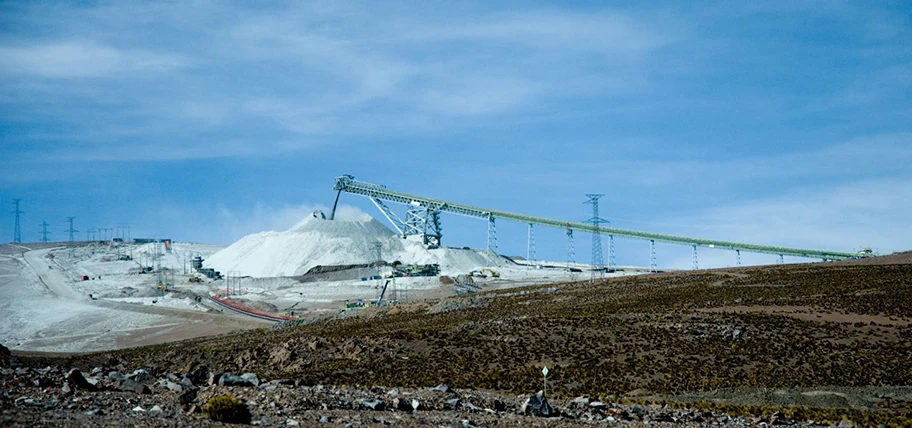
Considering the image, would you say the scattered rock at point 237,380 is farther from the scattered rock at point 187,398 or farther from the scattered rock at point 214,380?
the scattered rock at point 187,398

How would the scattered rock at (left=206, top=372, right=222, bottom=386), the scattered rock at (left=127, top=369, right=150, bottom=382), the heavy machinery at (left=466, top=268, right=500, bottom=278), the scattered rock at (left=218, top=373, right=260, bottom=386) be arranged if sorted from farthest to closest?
the heavy machinery at (left=466, top=268, right=500, bottom=278), the scattered rock at (left=206, top=372, right=222, bottom=386), the scattered rock at (left=127, top=369, right=150, bottom=382), the scattered rock at (left=218, top=373, right=260, bottom=386)

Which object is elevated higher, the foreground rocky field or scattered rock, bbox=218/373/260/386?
scattered rock, bbox=218/373/260/386

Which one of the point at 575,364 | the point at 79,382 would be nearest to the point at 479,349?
the point at 575,364

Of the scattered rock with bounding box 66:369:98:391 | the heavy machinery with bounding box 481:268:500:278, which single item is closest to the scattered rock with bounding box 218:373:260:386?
the scattered rock with bounding box 66:369:98:391

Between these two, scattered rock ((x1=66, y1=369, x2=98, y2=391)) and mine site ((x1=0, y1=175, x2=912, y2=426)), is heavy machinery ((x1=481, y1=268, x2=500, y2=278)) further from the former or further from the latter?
scattered rock ((x1=66, y1=369, x2=98, y2=391))

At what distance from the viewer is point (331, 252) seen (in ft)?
405

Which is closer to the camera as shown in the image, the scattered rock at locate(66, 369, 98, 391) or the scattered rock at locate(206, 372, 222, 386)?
the scattered rock at locate(66, 369, 98, 391)

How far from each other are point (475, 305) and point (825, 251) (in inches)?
2583

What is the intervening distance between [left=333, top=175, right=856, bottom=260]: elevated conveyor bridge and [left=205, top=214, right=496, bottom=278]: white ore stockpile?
362cm

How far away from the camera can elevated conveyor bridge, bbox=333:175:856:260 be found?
4540 inches

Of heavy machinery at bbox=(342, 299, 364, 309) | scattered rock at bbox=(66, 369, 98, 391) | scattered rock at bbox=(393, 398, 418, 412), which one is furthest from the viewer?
heavy machinery at bbox=(342, 299, 364, 309)

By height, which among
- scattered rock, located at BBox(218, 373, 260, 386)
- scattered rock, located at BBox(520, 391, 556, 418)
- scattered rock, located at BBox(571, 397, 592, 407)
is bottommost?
scattered rock, located at BBox(571, 397, 592, 407)

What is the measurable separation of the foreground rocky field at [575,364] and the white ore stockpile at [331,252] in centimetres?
5450

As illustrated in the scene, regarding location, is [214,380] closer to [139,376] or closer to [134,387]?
[139,376]
